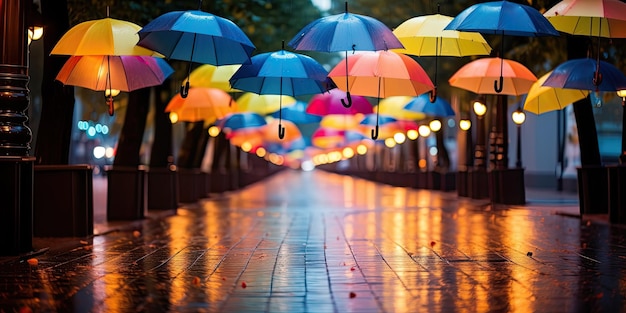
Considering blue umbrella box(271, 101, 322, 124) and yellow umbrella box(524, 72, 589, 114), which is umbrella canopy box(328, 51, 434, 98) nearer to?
yellow umbrella box(524, 72, 589, 114)

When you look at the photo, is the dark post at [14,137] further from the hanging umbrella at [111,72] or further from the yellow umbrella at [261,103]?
the yellow umbrella at [261,103]

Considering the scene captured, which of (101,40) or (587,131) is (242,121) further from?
(101,40)

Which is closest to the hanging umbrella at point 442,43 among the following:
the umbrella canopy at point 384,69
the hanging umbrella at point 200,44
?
the umbrella canopy at point 384,69

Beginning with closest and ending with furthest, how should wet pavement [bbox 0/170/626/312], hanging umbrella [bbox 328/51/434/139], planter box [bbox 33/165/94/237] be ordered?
wet pavement [bbox 0/170/626/312] → planter box [bbox 33/165/94/237] → hanging umbrella [bbox 328/51/434/139]

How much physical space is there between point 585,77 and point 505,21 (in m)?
4.24

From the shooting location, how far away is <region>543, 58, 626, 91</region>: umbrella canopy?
18.9 m

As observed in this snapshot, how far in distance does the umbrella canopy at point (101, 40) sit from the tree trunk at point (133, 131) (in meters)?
7.95

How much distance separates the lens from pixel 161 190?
29016mm

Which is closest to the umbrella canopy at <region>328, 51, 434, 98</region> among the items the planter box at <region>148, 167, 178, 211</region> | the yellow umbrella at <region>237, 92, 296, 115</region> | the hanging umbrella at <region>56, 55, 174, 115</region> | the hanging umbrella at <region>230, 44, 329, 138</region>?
the hanging umbrella at <region>230, 44, 329, 138</region>

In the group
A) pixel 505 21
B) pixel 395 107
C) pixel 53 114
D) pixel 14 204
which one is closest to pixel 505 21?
pixel 505 21

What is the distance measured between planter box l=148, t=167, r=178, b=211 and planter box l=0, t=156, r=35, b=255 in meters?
15.1

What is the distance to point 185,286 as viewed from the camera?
10406 mm

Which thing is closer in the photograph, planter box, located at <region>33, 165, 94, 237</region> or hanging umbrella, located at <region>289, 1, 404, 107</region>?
hanging umbrella, located at <region>289, 1, 404, 107</region>

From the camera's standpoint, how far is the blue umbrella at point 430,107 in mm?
29784
